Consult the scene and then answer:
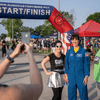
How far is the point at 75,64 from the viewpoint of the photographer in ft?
10.5

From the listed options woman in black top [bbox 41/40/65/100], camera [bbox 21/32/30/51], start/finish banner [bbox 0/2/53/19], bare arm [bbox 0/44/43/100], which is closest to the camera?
bare arm [bbox 0/44/43/100]

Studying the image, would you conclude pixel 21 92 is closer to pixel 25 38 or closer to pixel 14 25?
pixel 25 38

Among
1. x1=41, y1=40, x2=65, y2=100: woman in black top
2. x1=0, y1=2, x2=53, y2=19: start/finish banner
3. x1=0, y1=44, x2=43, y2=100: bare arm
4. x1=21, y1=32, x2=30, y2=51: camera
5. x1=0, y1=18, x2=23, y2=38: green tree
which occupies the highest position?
x1=0, y1=18, x2=23, y2=38: green tree

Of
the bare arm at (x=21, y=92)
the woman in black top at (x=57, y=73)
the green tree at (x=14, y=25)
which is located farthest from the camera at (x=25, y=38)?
the green tree at (x=14, y=25)

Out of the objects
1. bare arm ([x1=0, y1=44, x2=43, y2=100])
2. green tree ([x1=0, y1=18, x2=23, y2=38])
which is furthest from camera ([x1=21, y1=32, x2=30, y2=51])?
green tree ([x1=0, y1=18, x2=23, y2=38])

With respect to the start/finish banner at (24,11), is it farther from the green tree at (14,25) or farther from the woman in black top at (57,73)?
the green tree at (14,25)

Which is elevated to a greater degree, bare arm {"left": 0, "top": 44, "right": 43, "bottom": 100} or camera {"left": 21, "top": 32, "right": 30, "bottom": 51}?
camera {"left": 21, "top": 32, "right": 30, "bottom": 51}

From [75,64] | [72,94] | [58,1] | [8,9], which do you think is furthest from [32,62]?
[58,1]

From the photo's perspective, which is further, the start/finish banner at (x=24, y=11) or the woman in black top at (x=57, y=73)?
the start/finish banner at (x=24, y=11)

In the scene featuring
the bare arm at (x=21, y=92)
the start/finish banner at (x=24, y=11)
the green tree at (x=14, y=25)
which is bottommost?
the bare arm at (x=21, y=92)

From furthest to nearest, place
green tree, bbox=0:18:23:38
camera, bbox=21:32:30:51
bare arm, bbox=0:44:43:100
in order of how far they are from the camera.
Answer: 1. green tree, bbox=0:18:23:38
2. camera, bbox=21:32:30:51
3. bare arm, bbox=0:44:43:100

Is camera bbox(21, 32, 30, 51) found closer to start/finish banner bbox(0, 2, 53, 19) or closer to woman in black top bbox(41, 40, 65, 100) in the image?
woman in black top bbox(41, 40, 65, 100)

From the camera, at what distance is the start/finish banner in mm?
8524

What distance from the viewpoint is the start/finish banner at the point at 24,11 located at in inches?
336
